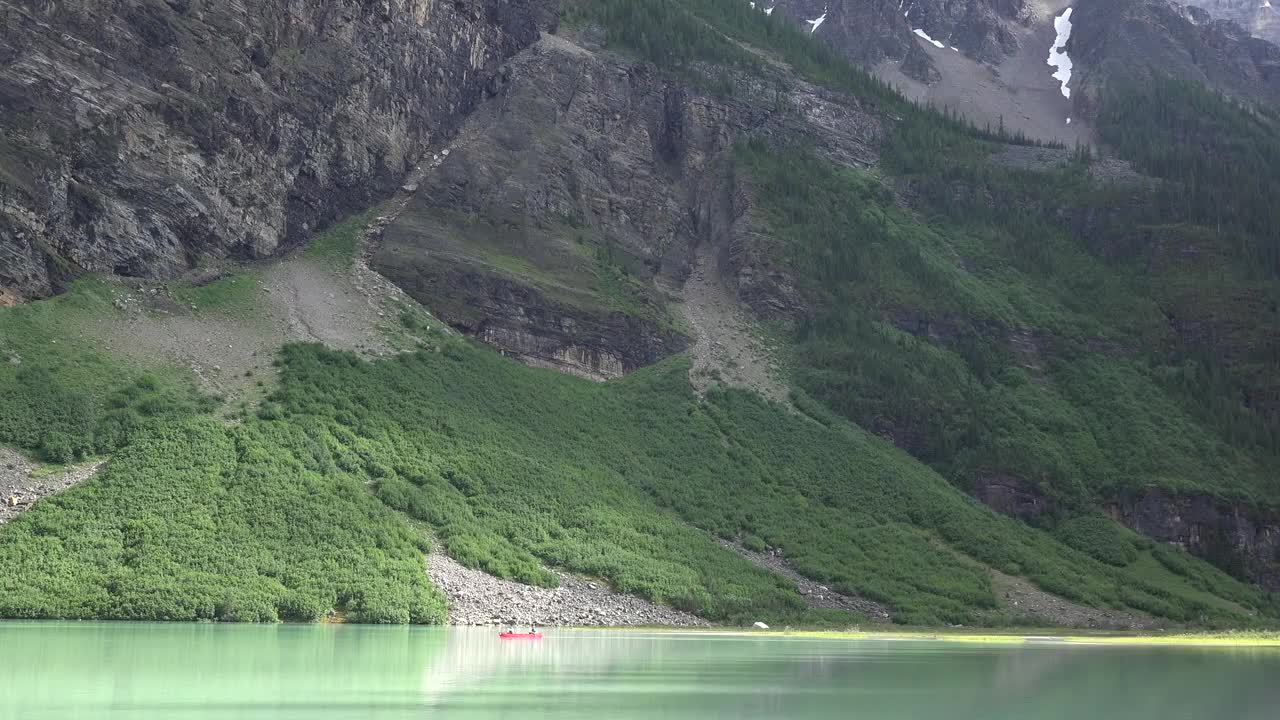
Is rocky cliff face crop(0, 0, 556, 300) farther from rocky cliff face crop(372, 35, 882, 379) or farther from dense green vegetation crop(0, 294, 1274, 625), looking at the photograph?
dense green vegetation crop(0, 294, 1274, 625)

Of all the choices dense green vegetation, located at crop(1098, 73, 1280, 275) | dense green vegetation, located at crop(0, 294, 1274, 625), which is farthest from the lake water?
dense green vegetation, located at crop(1098, 73, 1280, 275)

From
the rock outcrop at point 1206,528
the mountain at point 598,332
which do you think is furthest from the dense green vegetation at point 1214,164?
the rock outcrop at point 1206,528

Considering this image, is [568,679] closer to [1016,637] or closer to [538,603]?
[538,603]

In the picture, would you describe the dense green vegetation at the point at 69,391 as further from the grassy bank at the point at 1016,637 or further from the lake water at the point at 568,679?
the grassy bank at the point at 1016,637

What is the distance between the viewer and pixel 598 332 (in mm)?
115625

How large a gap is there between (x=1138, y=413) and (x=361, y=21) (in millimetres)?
89735

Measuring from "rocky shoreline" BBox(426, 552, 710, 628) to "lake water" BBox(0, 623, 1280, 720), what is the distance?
16.6m

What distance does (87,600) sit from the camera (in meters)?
54.7

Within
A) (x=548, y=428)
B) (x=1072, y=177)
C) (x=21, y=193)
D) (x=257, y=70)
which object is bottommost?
(x=548, y=428)

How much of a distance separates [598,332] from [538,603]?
51.2 m

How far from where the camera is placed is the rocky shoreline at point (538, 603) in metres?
64.3

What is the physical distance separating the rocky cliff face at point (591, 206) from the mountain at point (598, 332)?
0.44 m

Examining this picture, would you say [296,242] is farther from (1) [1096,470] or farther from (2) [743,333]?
(1) [1096,470]

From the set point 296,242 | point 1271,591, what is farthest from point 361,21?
point 1271,591
